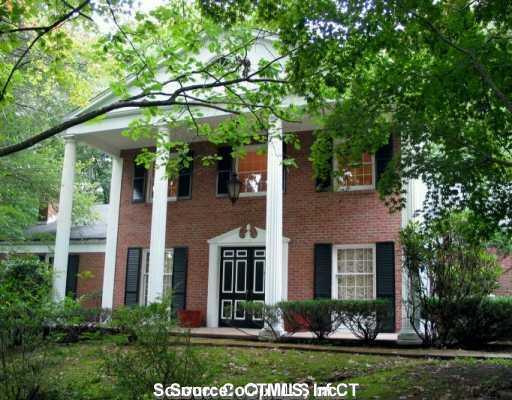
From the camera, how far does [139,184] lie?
1727 centimetres

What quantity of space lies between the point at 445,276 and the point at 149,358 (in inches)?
291

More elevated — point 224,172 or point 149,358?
point 224,172

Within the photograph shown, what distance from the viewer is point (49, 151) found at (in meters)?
19.5

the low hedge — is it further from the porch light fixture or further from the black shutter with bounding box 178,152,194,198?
the black shutter with bounding box 178,152,194,198

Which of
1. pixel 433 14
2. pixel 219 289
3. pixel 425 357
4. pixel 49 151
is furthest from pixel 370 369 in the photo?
pixel 49 151

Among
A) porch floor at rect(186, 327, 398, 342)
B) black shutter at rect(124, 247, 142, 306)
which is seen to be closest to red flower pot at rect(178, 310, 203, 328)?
porch floor at rect(186, 327, 398, 342)

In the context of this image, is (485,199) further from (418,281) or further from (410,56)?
(418,281)

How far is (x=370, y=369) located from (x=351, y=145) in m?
3.37

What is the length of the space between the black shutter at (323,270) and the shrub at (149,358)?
Answer: 9.34 m

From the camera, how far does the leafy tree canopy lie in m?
5.66

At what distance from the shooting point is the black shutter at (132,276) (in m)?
16.5

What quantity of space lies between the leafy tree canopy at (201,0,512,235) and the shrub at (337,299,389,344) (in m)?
4.39

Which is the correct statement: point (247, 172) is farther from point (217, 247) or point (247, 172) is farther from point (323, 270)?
point (323, 270)

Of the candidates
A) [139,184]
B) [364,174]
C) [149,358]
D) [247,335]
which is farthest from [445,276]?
[139,184]
